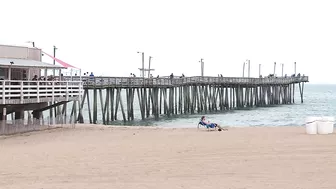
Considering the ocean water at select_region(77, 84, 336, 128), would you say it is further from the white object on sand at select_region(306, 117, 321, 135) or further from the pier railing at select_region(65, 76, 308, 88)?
the white object on sand at select_region(306, 117, 321, 135)

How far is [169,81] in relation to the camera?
45.8 meters

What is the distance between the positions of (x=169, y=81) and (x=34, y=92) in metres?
25.3

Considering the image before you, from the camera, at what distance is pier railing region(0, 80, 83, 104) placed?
19438 millimetres

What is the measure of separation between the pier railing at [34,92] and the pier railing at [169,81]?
7.70 ft

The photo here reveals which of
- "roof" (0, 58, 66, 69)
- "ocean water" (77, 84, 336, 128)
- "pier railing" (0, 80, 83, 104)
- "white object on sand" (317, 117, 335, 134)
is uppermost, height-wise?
"roof" (0, 58, 66, 69)

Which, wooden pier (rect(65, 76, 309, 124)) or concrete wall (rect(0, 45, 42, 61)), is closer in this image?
concrete wall (rect(0, 45, 42, 61))

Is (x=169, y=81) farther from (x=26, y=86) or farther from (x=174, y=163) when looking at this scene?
(x=174, y=163)

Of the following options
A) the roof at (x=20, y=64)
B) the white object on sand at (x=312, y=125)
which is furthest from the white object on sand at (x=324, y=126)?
the roof at (x=20, y=64)

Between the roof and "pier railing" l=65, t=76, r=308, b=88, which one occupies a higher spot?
the roof

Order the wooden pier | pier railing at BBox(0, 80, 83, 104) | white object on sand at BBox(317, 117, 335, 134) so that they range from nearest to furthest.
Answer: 1. white object on sand at BBox(317, 117, 335, 134)
2. pier railing at BBox(0, 80, 83, 104)
3. the wooden pier

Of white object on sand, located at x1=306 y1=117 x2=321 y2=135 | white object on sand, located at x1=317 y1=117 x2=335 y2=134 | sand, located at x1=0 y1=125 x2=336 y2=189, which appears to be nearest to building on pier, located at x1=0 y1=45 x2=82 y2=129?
sand, located at x1=0 y1=125 x2=336 y2=189

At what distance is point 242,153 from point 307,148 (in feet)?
6.45

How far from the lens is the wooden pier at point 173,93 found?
3647 cm

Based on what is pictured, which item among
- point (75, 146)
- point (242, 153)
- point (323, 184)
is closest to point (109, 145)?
point (75, 146)
